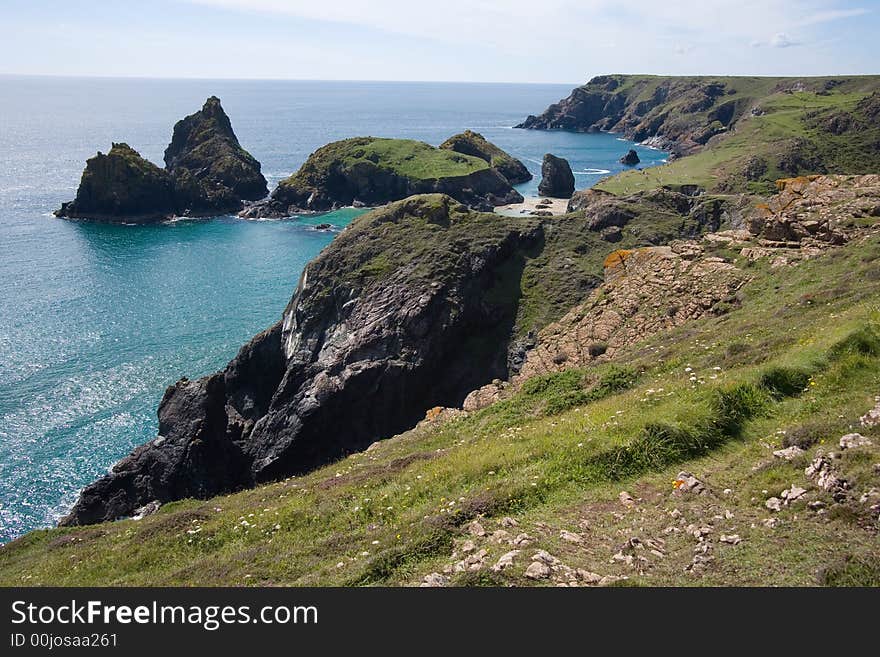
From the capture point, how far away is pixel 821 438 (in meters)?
14.4

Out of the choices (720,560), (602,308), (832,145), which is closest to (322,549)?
(720,560)

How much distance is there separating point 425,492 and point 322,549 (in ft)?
11.0

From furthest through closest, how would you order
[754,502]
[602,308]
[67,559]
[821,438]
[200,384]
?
[200,384] → [602,308] → [67,559] → [821,438] → [754,502]

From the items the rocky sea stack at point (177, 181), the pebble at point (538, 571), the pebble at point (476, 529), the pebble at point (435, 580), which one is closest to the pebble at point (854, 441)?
the pebble at point (538, 571)

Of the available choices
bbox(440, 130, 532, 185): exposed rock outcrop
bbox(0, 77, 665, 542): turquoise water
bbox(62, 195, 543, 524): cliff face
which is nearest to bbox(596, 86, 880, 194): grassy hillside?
bbox(440, 130, 532, 185): exposed rock outcrop

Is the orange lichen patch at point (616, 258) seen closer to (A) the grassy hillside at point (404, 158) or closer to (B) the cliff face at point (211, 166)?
(A) the grassy hillside at point (404, 158)

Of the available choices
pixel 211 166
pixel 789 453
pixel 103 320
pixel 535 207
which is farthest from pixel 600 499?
pixel 211 166

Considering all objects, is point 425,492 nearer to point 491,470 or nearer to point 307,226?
point 491,470

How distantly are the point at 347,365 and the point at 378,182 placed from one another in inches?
3835

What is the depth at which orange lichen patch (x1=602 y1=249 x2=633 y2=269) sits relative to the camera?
45.9m

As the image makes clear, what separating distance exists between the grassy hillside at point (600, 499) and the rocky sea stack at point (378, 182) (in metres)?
104

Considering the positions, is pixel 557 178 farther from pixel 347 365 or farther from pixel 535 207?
pixel 347 365

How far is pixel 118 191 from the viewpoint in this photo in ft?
370

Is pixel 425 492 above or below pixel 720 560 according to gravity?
below
